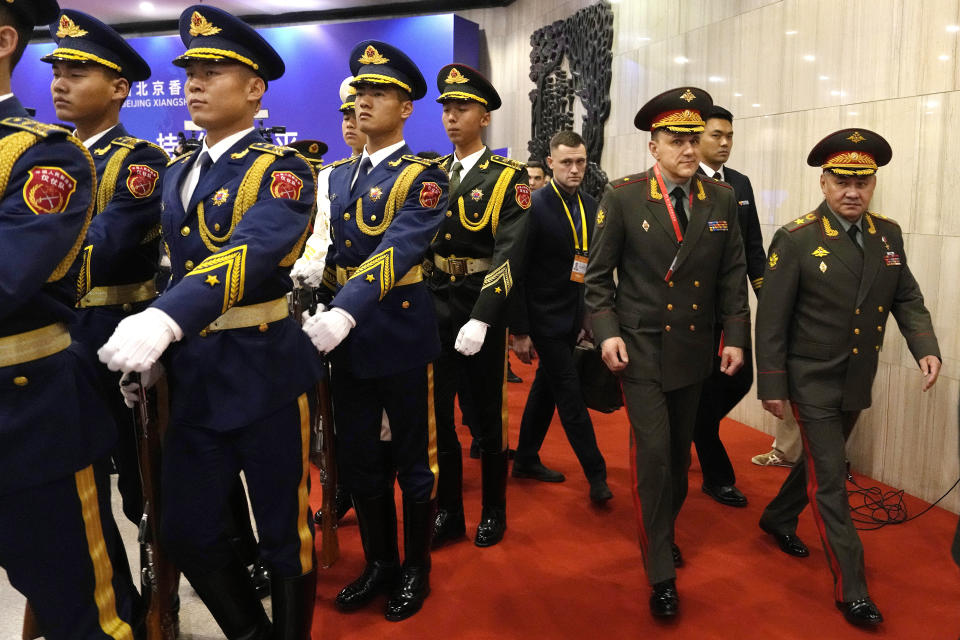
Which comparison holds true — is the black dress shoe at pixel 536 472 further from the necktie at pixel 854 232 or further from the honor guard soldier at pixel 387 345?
the necktie at pixel 854 232

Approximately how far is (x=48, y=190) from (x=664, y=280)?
5.89 feet

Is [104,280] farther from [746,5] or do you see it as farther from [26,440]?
[746,5]

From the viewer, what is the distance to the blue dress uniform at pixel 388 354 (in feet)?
7.77

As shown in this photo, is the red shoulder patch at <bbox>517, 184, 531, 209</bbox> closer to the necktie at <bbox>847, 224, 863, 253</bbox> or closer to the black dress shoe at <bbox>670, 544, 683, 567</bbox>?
the necktie at <bbox>847, 224, 863, 253</bbox>

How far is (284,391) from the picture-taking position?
1.91m

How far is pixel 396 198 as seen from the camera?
7.79ft

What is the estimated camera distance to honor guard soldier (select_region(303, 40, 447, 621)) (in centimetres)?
237

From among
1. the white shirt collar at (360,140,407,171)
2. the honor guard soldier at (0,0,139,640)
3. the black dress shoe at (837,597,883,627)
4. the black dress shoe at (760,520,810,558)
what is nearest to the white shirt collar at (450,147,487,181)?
the white shirt collar at (360,140,407,171)

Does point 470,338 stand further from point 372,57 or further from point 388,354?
point 372,57

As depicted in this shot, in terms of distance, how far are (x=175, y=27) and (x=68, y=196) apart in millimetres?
9580

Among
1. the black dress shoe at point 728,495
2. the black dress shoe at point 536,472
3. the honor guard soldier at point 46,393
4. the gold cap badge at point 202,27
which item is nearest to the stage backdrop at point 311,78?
the black dress shoe at point 536,472

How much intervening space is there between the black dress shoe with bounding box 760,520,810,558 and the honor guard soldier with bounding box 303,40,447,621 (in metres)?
1.40

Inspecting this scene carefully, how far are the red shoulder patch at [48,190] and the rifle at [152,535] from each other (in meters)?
0.62

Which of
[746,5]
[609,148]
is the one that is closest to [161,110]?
[609,148]
